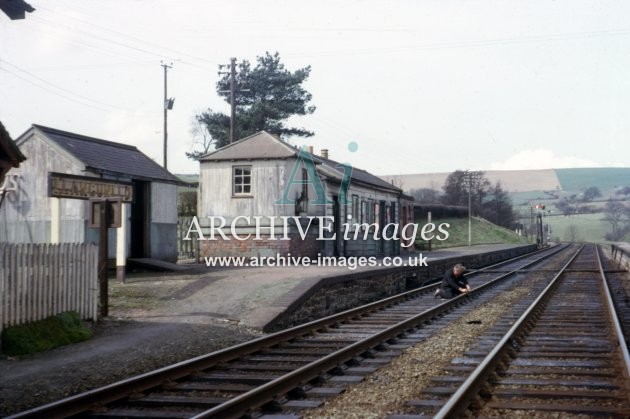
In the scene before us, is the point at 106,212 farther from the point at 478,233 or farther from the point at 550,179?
the point at 550,179

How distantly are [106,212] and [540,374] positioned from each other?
837cm

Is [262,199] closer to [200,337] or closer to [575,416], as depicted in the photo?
[200,337]

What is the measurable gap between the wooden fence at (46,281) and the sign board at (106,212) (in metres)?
1.16

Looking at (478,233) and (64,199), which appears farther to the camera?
(478,233)

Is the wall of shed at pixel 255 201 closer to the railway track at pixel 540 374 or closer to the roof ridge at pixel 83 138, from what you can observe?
the roof ridge at pixel 83 138

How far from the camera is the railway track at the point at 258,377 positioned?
659 centimetres

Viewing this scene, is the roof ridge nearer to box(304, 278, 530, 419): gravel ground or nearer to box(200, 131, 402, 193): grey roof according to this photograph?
box(200, 131, 402, 193): grey roof

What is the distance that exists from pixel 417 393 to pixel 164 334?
208 inches

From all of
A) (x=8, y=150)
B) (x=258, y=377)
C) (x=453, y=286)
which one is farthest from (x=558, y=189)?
(x=258, y=377)

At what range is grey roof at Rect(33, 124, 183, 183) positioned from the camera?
18.6 meters

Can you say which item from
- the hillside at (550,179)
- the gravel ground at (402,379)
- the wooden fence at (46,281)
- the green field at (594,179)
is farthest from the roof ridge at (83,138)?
the green field at (594,179)

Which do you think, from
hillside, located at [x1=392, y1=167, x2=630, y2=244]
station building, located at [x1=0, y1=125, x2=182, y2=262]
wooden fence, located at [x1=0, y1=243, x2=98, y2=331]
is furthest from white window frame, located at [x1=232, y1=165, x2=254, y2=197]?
hillside, located at [x1=392, y1=167, x2=630, y2=244]

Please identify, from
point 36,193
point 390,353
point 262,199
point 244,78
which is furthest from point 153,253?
point 244,78

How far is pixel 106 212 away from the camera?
13.3 metres
